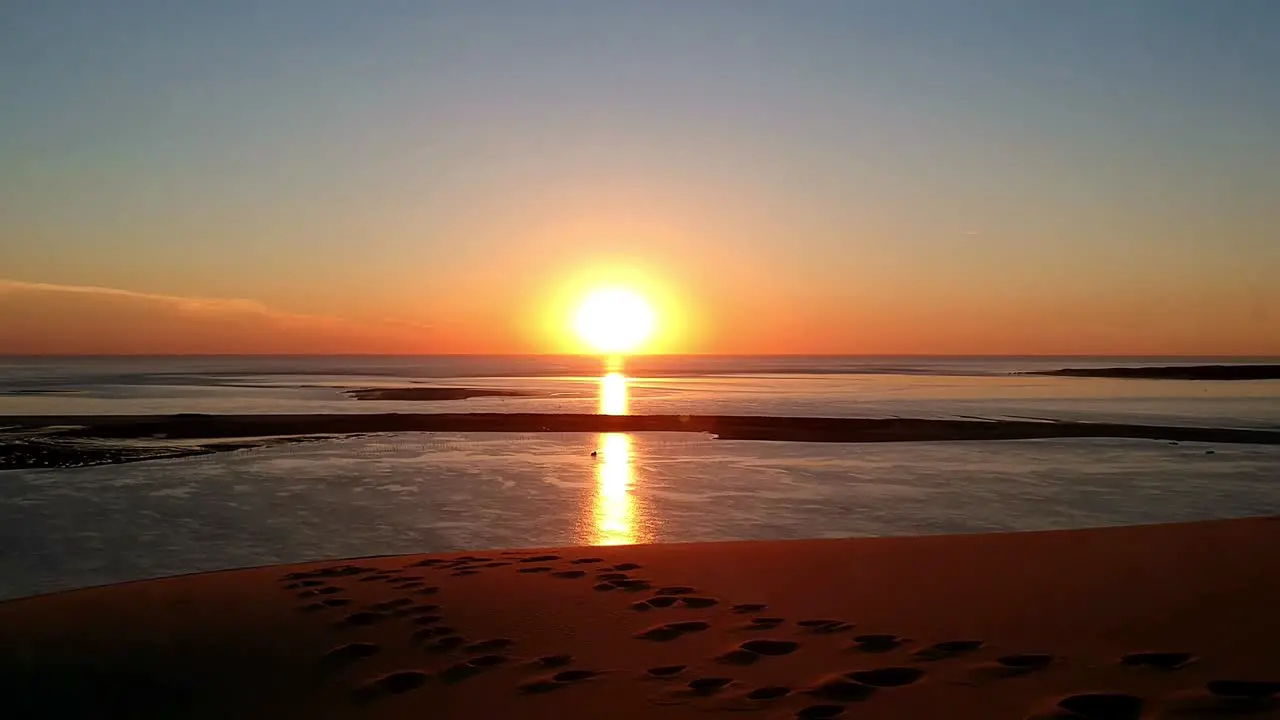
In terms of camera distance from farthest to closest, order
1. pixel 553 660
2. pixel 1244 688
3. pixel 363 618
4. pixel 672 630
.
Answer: pixel 363 618
pixel 672 630
pixel 553 660
pixel 1244 688

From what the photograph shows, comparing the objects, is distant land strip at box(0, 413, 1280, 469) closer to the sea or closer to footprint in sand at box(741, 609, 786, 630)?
the sea

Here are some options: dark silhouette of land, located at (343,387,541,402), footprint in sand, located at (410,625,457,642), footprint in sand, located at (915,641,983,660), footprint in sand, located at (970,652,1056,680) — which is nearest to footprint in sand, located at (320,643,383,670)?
footprint in sand, located at (410,625,457,642)

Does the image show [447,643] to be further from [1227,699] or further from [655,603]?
[1227,699]

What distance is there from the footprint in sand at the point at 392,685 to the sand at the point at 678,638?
2 centimetres

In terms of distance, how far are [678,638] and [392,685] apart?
238 cm

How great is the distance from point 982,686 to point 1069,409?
1743 inches

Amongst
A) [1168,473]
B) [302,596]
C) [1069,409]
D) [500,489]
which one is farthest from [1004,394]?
[302,596]

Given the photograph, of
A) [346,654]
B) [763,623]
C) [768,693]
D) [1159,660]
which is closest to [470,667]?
[346,654]

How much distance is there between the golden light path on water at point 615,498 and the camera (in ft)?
48.5

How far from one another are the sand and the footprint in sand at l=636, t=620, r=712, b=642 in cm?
2

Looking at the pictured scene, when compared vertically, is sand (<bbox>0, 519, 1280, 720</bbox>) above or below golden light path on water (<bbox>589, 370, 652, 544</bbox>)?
above

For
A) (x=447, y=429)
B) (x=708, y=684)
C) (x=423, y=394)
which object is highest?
(x=708, y=684)

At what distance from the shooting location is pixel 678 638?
8.01 meters

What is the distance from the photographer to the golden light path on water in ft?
48.5
